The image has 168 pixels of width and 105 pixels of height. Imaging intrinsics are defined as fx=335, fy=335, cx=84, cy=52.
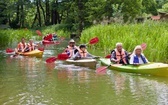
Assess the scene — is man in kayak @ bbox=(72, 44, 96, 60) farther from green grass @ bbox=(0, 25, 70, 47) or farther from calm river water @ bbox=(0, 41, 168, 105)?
green grass @ bbox=(0, 25, 70, 47)

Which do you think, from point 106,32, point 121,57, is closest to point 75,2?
point 106,32

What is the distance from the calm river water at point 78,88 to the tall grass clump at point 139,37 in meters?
1.72

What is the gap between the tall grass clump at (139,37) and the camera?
37.4 feet

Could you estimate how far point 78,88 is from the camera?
8.46m

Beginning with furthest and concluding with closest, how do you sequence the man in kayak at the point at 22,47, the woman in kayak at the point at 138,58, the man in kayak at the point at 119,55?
1. the man in kayak at the point at 22,47
2. the man in kayak at the point at 119,55
3. the woman in kayak at the point at 138,58

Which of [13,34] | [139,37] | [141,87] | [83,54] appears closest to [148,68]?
[141,87]

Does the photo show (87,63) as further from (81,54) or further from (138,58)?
(138,58)

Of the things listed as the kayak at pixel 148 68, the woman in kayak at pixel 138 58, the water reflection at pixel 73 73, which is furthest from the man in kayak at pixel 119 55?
the water reflection at pixel 73 73

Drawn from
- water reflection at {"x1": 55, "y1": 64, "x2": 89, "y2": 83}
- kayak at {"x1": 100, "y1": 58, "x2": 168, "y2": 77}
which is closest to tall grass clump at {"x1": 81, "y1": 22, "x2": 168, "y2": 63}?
kayak at {"x1": 100, "y1": 58, "x2": 168, "y2": 77}

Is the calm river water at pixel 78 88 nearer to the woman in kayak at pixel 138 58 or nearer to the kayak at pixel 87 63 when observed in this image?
the kayak at pixel 87 63

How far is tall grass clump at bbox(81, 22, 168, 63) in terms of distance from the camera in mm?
11398

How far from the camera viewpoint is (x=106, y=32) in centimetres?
1761

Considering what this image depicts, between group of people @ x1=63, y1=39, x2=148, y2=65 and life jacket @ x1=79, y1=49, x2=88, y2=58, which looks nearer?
group of people @ x1=63, y1=39, x2=148, y2=65

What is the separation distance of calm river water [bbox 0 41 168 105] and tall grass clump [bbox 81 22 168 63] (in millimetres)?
1718
